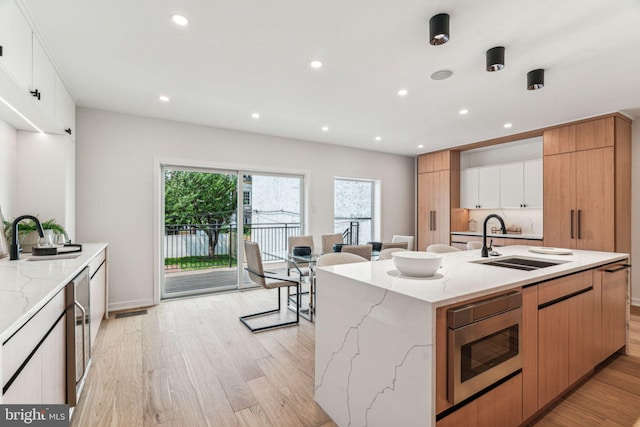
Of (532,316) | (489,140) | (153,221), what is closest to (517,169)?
(489,140)

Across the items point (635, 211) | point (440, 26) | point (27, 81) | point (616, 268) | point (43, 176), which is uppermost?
point (440, 26)

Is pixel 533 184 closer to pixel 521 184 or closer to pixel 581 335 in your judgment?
pixel 521 184

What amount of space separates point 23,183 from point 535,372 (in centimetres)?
450

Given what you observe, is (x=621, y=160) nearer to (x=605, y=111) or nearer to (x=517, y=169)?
(x=605, y=111)

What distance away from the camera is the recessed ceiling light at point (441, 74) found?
2.77 m

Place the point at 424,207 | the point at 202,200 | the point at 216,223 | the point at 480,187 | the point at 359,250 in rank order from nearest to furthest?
the point at 359,250 → the point at 202,200 → the point at 216,223 → the point at 480,187 → the point at 424,207

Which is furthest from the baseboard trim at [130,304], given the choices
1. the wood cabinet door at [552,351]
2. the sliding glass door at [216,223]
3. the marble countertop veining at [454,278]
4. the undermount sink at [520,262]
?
the wood cabinet door at [552,351]

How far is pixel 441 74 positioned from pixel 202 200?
3.65m

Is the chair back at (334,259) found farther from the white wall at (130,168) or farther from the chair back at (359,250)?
the white wall at (130,168)

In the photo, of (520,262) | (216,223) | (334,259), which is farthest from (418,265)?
(216,223)

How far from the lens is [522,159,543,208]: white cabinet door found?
501 cm

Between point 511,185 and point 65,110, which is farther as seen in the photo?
point 511,185

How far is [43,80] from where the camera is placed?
2371 mm

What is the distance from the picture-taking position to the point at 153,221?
13.5 ft
